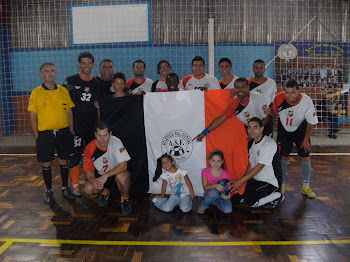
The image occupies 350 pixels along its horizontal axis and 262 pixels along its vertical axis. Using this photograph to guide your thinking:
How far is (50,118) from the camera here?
13.1 ft

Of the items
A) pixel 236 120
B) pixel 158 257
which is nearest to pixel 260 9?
pixel 236 120

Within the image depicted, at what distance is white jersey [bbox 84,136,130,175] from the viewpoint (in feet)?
12.8

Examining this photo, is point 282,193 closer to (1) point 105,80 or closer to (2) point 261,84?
(2) point 261,84

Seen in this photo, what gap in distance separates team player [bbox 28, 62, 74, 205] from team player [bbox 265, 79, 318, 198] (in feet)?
8.19

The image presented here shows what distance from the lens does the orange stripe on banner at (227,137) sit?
4.12 metres

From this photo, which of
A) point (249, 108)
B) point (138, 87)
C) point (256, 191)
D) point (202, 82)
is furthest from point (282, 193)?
point (138, 87)

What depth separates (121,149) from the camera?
392cm

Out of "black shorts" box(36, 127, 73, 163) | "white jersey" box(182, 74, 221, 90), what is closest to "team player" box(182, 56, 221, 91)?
"white jersey" box(182, 74, 221, 90)

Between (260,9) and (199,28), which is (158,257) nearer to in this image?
(199,28)

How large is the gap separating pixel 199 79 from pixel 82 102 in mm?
1687

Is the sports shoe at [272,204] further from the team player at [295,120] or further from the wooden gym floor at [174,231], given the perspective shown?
the team player at [295,120]

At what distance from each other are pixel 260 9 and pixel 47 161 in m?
7.25

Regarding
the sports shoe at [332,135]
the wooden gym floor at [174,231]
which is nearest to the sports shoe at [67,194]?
the wooden gym floor at [174,231]

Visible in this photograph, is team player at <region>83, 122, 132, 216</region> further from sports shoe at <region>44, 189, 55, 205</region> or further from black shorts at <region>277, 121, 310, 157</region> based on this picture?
black shorts at <region>277, 121, 310, 157</region>
